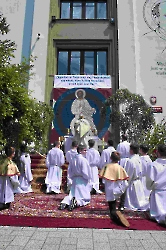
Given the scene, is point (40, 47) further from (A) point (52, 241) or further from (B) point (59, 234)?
(A) point (52, 241)

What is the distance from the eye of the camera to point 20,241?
142 inches

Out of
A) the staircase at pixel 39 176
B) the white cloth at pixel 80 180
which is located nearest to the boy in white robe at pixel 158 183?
the white cloth at pixel 80 180

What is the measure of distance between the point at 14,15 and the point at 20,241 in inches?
672

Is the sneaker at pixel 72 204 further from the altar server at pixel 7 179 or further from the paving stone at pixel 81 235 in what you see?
the paving stone at pixel 81 235

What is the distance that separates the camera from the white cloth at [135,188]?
5855 millimetres

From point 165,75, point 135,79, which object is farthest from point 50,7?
point 165,75

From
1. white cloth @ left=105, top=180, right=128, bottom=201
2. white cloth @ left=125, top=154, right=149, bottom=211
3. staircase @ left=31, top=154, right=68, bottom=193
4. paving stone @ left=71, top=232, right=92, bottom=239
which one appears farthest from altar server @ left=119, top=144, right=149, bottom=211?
staircase @ left=31, top=154, right=68, bottom=193

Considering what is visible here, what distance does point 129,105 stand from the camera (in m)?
12.3

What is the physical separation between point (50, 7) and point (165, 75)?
→ 934 cm

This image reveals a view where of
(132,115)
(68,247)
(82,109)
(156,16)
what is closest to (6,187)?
(68,247)

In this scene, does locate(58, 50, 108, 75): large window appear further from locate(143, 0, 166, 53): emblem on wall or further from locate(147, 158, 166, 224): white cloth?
locate(147, 158, 166, 224): white cloth

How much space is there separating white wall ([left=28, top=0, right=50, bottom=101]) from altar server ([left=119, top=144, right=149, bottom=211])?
1074cm

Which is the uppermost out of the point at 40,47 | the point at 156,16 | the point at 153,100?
the point at 156,16

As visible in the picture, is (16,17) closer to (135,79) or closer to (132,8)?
(132,8)
